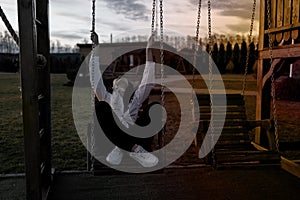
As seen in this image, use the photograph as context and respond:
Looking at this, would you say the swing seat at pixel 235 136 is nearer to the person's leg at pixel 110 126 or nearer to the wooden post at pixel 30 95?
the person's leg at pixel 110 126

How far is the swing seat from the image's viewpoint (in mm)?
3252

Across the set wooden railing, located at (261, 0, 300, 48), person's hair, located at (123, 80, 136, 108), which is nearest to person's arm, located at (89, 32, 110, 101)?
person's hair, located at (123, 80, 136, 108)

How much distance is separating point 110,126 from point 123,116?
0.56 feet

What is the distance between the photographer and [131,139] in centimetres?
326

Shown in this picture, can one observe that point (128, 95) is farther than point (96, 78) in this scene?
Yes

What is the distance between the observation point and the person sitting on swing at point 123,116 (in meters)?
3.21

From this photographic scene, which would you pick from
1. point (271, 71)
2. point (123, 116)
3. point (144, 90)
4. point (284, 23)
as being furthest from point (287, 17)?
point (123, 116)

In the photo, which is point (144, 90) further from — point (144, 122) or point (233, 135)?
point (233, 135)

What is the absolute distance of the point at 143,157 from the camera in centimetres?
321

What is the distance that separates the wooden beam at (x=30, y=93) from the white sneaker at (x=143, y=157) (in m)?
1.21

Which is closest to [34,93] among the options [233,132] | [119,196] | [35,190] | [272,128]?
[35,190]

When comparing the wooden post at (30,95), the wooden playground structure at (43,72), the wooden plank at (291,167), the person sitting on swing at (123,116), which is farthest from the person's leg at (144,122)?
the wooden post at (30,95)

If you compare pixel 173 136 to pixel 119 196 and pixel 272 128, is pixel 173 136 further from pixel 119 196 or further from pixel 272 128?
pixel 119 196

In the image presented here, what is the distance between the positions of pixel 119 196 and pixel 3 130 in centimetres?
415
